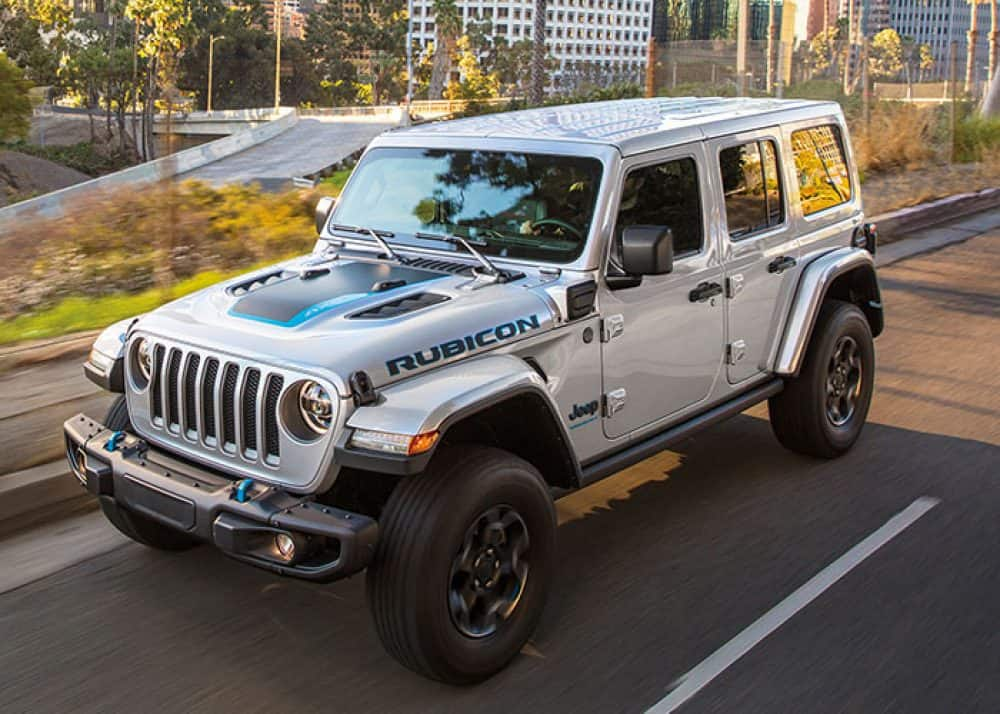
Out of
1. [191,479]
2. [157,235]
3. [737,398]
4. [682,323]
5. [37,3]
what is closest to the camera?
[191,479]

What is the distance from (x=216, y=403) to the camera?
420 cm

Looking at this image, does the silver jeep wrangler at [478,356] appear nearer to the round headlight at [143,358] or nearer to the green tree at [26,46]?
the round headlight at [143,358]

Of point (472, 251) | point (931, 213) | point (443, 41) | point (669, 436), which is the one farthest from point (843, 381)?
point (443, 41)

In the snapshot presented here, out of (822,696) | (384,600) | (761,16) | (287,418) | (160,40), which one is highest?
(761,16)

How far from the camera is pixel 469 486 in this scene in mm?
3975

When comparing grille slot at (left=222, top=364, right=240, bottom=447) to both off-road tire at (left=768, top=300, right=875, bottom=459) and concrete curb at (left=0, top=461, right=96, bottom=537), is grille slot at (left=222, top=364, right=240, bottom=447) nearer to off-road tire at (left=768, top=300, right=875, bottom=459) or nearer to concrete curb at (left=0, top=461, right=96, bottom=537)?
concrete curb at (left=0, top=461, right=96, bottom=537)

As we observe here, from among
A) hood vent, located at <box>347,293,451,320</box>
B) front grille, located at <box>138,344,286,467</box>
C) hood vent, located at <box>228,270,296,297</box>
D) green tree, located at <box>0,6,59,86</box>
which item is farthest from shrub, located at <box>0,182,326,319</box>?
green tree, located at <box>0,6,59,86</box>

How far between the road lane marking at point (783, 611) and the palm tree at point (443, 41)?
334 ft

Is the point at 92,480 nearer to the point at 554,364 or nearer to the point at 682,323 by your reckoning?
the point at 554,364

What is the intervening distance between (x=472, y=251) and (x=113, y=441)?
1.61 m

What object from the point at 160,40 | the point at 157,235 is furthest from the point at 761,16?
the point at 157,235

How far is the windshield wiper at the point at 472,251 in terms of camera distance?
4.80 meters

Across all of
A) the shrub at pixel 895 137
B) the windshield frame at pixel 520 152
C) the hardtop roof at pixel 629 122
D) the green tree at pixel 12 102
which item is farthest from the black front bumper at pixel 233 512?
the green tree at pixel 12 102

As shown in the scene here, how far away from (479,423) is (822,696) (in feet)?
5.10
